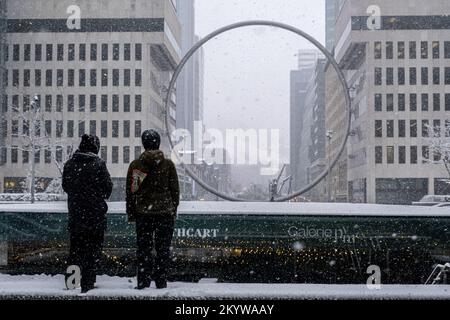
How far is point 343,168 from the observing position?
67.8m

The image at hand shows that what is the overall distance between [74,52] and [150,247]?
2093 inches

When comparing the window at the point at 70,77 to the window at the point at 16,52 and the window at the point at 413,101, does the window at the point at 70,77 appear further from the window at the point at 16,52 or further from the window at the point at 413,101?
the window at the point at 413,101

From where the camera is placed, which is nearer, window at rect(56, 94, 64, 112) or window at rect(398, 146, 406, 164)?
window at rect(398, 146, 406, 164)

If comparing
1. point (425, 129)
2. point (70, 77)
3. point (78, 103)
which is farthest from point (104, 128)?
point (425, 129)

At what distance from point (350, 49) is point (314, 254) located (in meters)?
53.9

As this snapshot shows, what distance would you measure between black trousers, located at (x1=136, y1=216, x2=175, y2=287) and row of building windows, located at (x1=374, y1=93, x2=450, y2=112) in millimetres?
53594

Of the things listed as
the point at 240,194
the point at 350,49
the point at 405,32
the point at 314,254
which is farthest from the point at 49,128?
the point at 314,254

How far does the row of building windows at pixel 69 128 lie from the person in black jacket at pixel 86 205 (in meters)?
50.1

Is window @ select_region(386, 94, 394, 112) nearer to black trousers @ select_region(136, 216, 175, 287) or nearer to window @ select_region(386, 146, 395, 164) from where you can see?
window @ select_region(386, 146, 395, 164)

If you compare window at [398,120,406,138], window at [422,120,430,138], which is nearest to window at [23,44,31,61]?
window at [398,120,406,138]

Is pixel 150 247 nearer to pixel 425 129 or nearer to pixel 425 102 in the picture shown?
pixel 425 129

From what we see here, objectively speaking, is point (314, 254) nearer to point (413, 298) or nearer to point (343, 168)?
point (413, 298)

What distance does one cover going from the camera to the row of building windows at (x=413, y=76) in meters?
55.8

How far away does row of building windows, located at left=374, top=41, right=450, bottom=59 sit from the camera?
2185 inches
